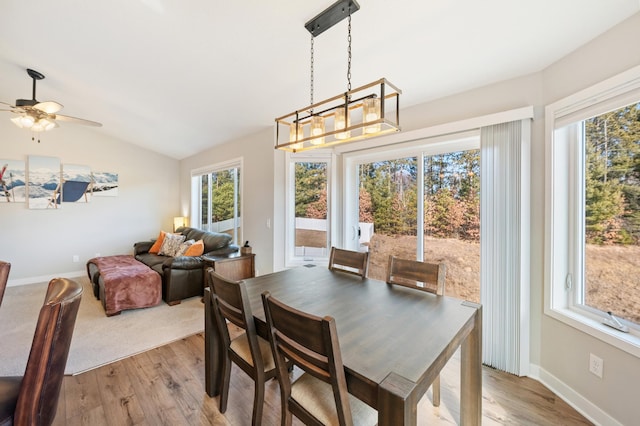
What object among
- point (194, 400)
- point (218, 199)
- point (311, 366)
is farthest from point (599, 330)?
point (218, 199)

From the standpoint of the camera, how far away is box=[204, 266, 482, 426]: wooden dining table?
92 cm

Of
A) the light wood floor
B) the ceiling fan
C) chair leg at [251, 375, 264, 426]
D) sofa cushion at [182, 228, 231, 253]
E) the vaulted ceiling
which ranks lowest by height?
the light wood floor

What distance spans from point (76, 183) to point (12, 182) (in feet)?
2.56

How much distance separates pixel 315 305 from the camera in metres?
1.57

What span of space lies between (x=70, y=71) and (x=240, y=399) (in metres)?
3.99

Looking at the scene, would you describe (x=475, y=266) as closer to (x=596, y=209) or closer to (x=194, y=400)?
(x=596, y=209)

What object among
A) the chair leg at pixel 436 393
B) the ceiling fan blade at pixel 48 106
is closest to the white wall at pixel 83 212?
the ceiling fan blade at pixel 48 106

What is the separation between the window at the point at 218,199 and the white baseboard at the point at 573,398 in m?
4.04

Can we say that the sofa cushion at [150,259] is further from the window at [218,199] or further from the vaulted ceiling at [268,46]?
the vaulted ceiling at [268,46]

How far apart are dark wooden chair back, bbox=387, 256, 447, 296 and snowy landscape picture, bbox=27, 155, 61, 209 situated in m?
6.00

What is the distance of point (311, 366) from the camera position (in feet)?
3.53

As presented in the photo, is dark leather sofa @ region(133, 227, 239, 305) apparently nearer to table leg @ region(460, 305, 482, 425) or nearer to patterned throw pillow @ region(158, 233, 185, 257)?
patterned throw pillow @ region(158, 233, 185, 257)

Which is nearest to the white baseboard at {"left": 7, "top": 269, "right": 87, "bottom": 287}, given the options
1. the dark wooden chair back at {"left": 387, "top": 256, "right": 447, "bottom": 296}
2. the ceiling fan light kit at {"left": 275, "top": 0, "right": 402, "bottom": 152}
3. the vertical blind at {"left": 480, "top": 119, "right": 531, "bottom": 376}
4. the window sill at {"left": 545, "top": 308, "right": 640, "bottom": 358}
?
the ceiling fan light kit at {"left": 275, "top": 0, "right": 402, "bottom": 152}

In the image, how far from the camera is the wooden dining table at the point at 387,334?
924mm
